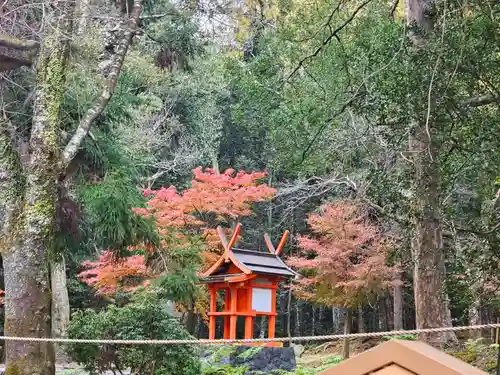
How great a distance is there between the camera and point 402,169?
492cm

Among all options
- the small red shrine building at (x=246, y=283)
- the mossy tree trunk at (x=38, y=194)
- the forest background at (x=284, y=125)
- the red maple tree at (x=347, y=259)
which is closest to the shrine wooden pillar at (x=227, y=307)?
the small red shrine building at (x=246, y=283)

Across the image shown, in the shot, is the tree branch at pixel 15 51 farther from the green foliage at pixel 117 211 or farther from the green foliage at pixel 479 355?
the green foliage at pixel 479 355

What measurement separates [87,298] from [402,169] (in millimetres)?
11974

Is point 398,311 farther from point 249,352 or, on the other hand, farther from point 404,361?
point 404,361

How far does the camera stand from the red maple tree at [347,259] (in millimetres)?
11867

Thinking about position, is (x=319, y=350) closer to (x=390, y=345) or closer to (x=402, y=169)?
(x=402, y=169)

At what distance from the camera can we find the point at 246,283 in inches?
402

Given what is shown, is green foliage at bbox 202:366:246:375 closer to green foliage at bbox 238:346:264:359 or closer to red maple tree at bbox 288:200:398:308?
green foliage at bbox 238:346:264:359

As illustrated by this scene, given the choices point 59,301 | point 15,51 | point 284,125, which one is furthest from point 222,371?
point 59,301

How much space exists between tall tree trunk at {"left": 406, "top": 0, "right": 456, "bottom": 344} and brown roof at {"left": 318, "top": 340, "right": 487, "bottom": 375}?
3378 mm

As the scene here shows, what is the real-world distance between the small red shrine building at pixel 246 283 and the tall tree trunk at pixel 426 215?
16.0 feet

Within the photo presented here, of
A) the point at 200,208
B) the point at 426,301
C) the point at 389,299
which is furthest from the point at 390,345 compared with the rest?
the point at 389,299

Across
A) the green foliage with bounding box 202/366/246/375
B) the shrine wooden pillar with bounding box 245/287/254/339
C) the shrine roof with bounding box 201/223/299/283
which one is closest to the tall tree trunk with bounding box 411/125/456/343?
the green foliage with bounding box 202/366/246/375

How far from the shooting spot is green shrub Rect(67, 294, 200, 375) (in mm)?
6027
